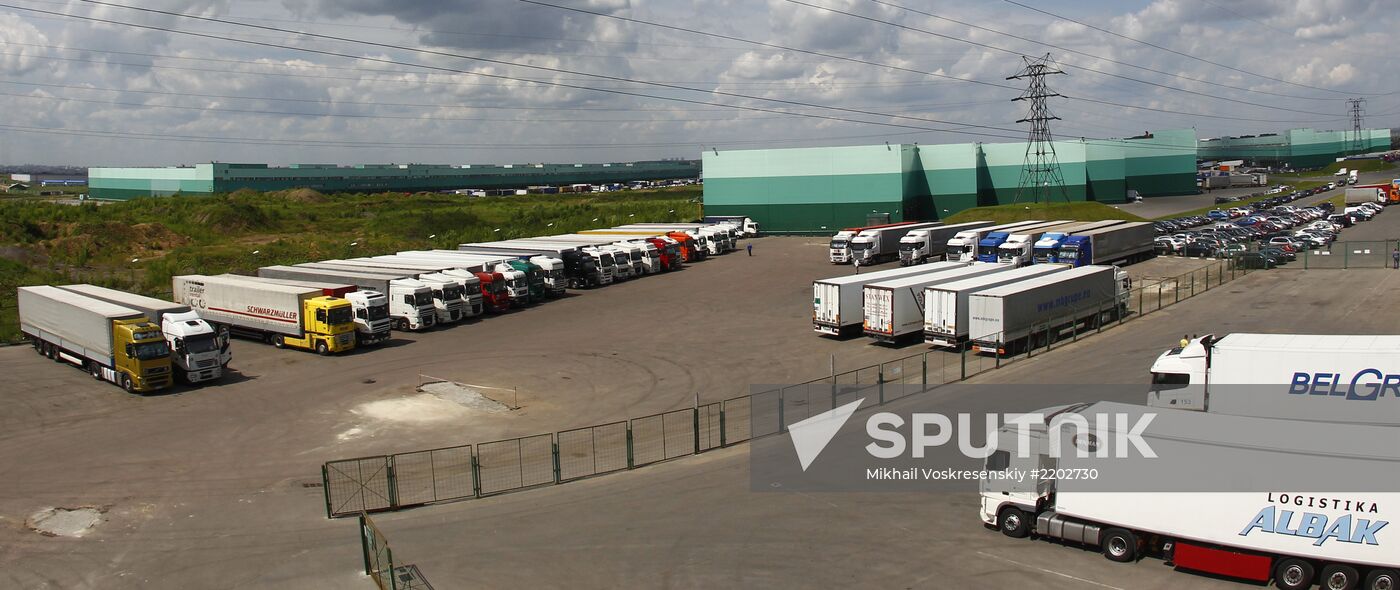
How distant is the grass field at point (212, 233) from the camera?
6250 centimetres

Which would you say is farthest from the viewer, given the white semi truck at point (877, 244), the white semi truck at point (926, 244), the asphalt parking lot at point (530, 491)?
the white semi truck at point (877, 244)

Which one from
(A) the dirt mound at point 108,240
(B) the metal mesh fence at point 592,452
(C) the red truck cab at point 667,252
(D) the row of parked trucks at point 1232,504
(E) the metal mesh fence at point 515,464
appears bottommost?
(E) the metal mesh fence at point 515,464

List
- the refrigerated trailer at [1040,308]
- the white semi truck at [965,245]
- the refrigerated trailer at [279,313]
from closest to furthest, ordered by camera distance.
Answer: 1. the refrigerated trailer at [1040,308]
2. the refrigerated trailer at [279,313]
3. the white semi truck at [965,245]

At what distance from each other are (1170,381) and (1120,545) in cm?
1008

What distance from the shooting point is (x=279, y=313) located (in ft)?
134

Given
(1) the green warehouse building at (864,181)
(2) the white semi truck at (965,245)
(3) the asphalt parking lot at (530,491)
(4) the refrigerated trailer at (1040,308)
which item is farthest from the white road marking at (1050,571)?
(1) the green warehouse building at (864,181)

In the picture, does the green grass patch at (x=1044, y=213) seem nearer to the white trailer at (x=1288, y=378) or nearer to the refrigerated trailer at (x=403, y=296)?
the refrigerated trailer at (x=403, y=296)

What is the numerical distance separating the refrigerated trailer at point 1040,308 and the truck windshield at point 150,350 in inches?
1185

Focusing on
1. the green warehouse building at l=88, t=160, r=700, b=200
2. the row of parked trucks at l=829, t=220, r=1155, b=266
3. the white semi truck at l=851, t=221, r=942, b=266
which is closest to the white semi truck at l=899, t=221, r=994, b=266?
the row of parked trucks at l=829, t=220, r=1155, b=266

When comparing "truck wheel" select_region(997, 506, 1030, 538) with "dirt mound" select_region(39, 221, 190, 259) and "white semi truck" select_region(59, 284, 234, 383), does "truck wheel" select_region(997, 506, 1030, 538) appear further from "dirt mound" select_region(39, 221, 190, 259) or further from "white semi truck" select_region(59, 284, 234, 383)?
"dirt mound" select_region(39, 221, 190, 259)

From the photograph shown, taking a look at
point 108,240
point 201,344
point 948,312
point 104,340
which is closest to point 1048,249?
point 948,312

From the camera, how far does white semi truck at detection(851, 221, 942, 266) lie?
64.0 meters

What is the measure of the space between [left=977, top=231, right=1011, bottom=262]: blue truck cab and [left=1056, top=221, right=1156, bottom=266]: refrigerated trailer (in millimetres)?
4253

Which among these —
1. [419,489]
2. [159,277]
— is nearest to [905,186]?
[159,277]
